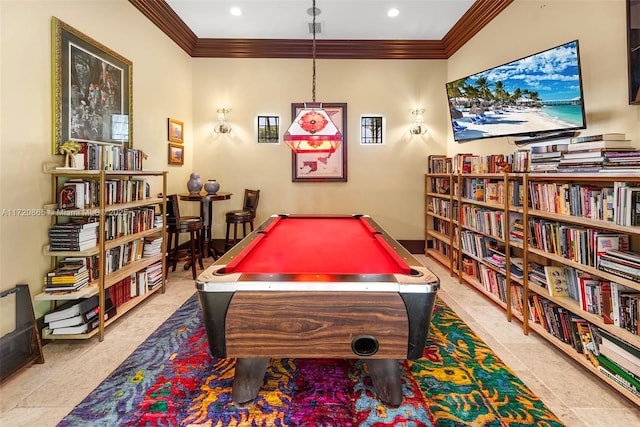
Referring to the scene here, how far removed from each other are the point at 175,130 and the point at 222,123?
2.67 feet

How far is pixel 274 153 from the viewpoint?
5.27 metres

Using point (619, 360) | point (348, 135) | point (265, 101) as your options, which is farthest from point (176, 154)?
point (619, 360)

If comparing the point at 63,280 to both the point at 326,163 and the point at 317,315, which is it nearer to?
the point at 317,315

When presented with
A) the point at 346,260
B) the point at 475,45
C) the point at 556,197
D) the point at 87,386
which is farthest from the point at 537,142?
the point at 87,386

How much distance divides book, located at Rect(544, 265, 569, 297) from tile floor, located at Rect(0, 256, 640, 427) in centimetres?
43

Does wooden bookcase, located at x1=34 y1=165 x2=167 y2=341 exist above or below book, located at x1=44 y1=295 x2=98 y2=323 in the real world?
above

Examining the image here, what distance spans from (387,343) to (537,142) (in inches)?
105

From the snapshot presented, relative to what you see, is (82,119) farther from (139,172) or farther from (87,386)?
(87,386)

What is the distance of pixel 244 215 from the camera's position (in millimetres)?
4660

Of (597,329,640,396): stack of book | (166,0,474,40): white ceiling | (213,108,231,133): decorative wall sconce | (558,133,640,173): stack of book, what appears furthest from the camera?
(213,108,231,133): decorative wall sconce

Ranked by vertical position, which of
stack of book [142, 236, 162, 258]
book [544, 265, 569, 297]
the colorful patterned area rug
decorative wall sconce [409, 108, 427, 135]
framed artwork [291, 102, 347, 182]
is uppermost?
decorative wall sconce [409, 108, 427, 135]

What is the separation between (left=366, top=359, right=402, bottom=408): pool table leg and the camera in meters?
1.76

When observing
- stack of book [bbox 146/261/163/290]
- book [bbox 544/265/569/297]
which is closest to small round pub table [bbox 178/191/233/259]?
stack of book [bbox 146/261/163/290]

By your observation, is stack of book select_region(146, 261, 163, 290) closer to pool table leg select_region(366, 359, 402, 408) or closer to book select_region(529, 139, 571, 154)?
pool table leg select_region(366, 359, 402, 408)
